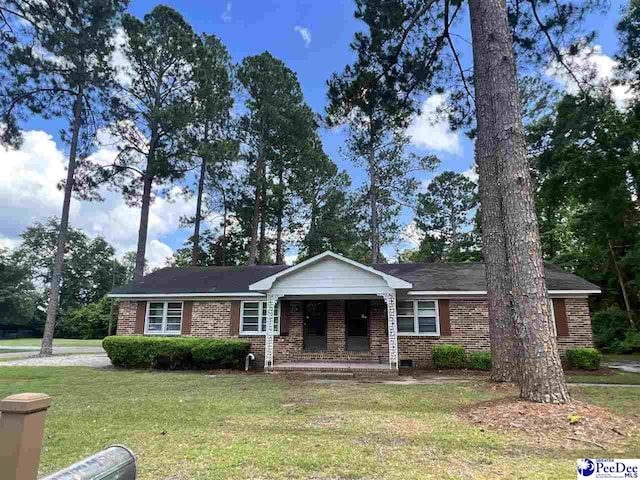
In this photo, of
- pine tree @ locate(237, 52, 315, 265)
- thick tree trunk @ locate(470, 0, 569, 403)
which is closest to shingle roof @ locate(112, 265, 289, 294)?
pine tree @ locate(237, 52, 315, 265)

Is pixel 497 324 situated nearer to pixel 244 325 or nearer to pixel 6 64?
pixel 244 325

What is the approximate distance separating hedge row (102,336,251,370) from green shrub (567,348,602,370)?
10681mm

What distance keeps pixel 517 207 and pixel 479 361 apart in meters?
7.76

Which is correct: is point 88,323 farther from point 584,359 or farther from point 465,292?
point 584,359

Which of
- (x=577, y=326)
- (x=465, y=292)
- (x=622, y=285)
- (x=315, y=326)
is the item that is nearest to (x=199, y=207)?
(x=315, y=326)

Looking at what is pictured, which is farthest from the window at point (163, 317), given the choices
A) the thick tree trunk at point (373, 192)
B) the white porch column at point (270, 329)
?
the thick tree trunk at point (373, 192)

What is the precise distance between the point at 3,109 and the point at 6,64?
356 cm

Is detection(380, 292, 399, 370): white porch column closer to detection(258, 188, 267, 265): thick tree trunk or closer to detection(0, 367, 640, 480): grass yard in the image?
detection(0, 367, 640, 480): grass yard

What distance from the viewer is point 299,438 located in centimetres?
494

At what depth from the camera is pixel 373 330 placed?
47.3ft

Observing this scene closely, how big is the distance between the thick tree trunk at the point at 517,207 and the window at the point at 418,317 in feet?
24.7

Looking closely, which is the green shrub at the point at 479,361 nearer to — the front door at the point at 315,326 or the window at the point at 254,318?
the front door at the point at 315,326

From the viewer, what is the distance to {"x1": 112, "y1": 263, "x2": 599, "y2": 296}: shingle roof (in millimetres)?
13984

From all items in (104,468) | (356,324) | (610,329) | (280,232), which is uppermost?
(280,232)
